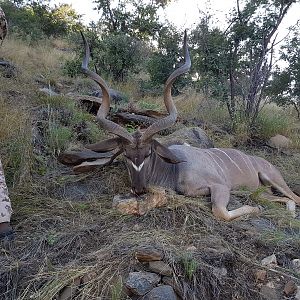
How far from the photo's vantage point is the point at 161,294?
2387mm

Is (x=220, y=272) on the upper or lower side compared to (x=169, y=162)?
lower

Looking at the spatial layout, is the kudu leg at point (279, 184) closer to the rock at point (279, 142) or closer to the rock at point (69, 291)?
the rock at point (279, 142)

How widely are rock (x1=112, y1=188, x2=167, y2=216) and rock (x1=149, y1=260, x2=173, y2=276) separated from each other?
0.74 m

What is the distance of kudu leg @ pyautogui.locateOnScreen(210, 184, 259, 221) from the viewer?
3.41 m

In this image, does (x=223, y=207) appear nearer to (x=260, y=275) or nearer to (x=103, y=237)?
(x=260, y=275)

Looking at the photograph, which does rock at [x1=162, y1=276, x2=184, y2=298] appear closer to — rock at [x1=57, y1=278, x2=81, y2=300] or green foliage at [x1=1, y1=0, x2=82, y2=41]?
rock at [x1=57, y1=278, x2=81, y2=300]

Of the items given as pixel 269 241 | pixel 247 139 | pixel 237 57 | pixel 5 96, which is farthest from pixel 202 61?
pixel 269 241

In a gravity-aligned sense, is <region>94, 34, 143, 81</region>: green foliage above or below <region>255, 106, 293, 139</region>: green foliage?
above

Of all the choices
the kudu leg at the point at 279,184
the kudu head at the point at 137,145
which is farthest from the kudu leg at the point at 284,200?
the kudu head at the point at 137,145

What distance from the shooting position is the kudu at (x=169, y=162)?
3598 mm

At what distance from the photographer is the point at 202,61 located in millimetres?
7254

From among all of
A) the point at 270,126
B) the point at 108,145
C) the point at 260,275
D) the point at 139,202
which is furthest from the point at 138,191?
the point at 270,126

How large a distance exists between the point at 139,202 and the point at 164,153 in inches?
24.4

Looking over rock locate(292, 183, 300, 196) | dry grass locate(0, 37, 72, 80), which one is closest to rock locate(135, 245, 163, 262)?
rock locate(292, 183, 300, 196)
